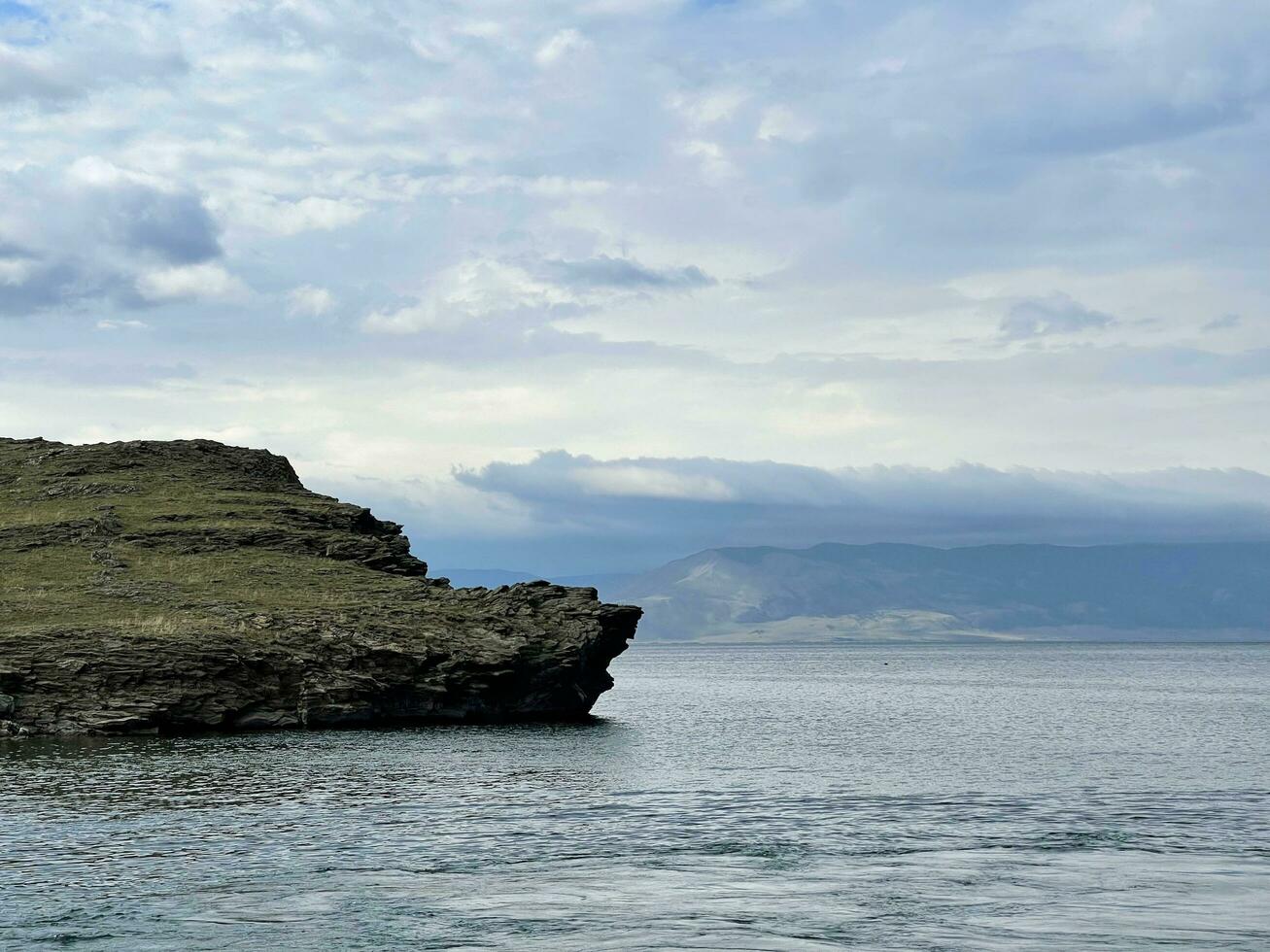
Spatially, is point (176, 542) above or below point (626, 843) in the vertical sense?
above

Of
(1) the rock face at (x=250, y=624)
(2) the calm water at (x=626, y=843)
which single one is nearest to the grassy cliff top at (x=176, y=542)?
(1) the rock face at (x=250, y=624)

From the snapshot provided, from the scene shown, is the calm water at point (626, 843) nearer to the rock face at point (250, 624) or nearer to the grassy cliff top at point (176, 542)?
the rock face at point (250, 624)

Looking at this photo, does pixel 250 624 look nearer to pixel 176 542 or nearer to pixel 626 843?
pixel 176 542

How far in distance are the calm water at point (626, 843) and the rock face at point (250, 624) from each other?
6.20 metres

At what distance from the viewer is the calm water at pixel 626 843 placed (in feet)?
111

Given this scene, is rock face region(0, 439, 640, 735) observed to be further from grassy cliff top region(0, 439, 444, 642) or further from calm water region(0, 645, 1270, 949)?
calm water region(0, 645, 1270, 949)

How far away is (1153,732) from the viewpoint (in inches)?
3994

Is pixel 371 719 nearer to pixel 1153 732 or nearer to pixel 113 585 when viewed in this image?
pixel 113 585

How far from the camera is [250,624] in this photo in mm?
96250

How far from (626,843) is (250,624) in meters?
57.0

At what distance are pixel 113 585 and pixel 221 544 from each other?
16465mm

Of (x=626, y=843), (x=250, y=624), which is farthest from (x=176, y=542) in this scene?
(x=626, y=843)

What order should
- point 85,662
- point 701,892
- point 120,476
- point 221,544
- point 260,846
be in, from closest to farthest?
point 701,892 < point 260,846 < point 85,662 < point 221,544 < point 120,476

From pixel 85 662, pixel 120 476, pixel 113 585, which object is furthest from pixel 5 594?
pixel 120 476
